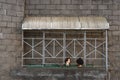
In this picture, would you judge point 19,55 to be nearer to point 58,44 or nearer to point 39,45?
point 39,45

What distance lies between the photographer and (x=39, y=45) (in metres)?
10.2

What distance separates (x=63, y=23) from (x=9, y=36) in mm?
2128

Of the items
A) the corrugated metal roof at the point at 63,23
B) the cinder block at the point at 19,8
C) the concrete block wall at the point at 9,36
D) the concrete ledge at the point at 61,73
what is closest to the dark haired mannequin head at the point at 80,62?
the concrete ledge at the point at 61,73

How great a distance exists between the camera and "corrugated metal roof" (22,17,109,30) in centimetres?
946

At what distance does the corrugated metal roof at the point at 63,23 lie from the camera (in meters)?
9.46

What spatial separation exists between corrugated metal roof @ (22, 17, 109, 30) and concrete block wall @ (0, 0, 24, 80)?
46 centimetres

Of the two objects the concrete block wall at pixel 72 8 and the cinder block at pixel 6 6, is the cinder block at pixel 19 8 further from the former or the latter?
the concrete block wall at pixel 72 8

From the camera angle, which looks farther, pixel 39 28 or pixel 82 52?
pixel 82 52

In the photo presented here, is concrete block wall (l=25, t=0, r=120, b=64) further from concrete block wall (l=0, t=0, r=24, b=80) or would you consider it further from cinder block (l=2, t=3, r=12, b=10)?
cinder block (l=2, t=3, r=12, b=10)

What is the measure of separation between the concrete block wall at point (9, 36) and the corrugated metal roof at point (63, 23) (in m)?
0.46

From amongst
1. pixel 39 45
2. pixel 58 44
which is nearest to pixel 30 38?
pixel 39 45

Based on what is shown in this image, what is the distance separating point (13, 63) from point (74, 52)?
8.10 ft

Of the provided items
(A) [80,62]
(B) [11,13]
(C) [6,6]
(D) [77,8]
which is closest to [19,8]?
(B) [11,13]

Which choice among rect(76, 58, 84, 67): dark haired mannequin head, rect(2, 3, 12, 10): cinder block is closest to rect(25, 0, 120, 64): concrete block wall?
rect(2, 3, 12, 10): cinder block
